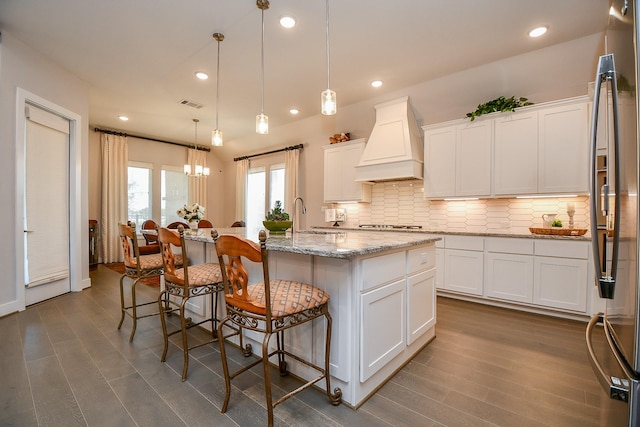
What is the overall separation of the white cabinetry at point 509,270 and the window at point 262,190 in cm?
472

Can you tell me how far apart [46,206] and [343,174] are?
432 cm

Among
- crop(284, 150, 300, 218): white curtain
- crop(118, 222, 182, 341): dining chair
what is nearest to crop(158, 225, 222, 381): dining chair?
crop(118, 222, 182, 341): dining chair

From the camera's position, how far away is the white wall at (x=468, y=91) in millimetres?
3199

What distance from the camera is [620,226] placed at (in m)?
0.91

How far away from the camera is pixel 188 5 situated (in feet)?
8.61

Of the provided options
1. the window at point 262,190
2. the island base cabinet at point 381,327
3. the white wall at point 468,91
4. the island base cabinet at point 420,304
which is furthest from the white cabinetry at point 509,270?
the window at point 262,190

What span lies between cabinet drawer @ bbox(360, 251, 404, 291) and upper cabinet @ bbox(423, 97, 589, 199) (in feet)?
7.92

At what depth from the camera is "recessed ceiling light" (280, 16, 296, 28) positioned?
2770mm

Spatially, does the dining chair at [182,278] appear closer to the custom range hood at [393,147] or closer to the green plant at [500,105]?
the custom range hood at [393,147]

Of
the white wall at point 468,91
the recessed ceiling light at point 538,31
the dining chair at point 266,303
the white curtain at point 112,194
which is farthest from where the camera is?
the white curtain at point 112,194

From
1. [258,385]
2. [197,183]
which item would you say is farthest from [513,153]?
[197,183]

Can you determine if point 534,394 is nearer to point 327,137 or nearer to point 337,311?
point 337,311

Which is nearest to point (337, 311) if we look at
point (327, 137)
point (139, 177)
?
point (327, 137)

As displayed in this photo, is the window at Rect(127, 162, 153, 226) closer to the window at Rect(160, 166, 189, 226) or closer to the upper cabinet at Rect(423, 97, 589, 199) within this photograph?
the window at Rect(160, 166, 189, 226)
